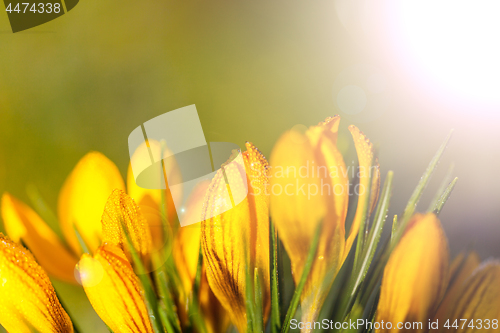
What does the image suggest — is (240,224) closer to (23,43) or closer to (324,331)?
(324,331)

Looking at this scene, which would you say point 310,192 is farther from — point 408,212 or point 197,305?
point 197,305

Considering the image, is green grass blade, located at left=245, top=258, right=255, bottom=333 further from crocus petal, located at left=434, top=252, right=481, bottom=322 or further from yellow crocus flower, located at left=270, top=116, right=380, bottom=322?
crocus petal, located at left=434, top=252, right=481, bottom=322

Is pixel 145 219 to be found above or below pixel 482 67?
below

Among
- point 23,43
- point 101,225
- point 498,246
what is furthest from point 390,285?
point 23,43

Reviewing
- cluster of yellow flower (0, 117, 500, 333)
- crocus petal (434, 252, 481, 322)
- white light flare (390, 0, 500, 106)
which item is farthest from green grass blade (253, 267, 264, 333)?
white light flare (390, 0, 500, 106)

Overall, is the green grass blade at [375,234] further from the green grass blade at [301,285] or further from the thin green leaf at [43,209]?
the thin green leaf at [43,209]

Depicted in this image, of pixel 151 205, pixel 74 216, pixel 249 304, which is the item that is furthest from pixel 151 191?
pixel 249 304
